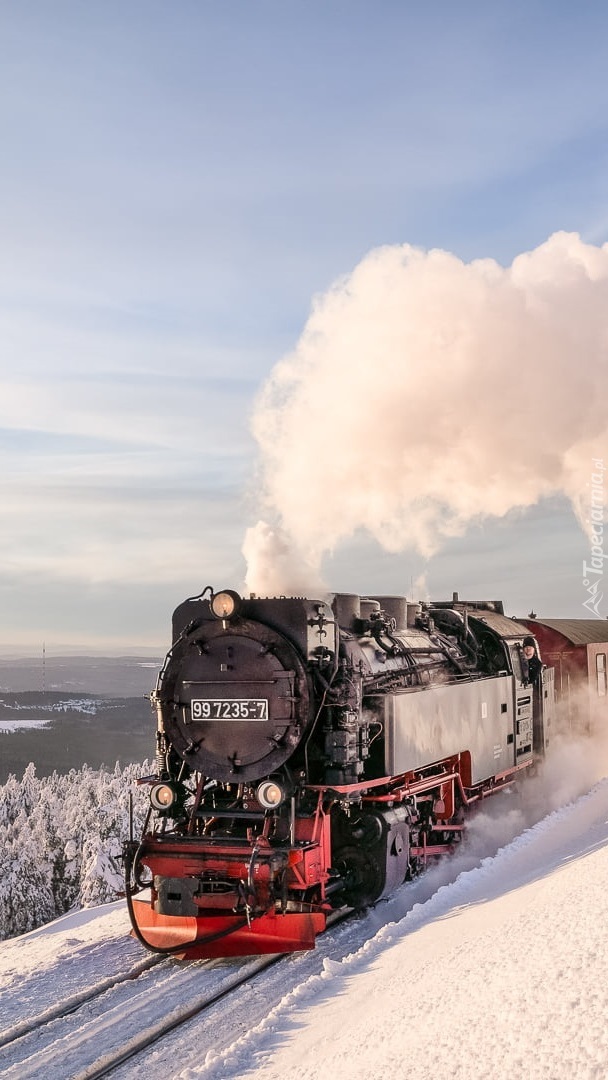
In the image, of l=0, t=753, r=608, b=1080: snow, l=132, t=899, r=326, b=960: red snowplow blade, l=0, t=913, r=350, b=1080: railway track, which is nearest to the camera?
l=0, t=753, r=608, b=1080: snow

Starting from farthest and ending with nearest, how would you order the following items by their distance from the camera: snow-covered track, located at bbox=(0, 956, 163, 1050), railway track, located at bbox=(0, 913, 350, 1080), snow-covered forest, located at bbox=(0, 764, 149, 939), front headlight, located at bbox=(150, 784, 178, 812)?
snow-covered forest, located at bbox=(0, 764, 149, 939) → front headlight, located at bbox=(150, 784, 178, 812) → snow-covered track, located at bbox=(0, 956, 163, 1050) → railway track, located at bbox=(0, 913, 350, 1080)

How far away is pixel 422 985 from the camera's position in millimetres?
6223

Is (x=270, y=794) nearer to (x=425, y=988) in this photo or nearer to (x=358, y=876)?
(x=358, y=876)

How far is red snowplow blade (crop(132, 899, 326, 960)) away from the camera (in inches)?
311

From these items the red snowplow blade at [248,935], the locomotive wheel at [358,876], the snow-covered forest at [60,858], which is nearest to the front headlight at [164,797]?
the red snowplow blade at [248,935]

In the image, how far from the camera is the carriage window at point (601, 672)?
18422mm

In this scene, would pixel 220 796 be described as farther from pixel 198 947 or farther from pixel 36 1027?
pixel 36 1027

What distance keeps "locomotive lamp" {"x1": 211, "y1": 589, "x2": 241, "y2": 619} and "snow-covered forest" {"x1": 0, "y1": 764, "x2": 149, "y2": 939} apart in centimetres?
2187

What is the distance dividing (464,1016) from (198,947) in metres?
3.30

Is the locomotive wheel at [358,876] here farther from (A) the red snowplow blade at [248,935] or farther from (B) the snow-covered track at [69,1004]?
(B) the snow-covered track at [69,1004]

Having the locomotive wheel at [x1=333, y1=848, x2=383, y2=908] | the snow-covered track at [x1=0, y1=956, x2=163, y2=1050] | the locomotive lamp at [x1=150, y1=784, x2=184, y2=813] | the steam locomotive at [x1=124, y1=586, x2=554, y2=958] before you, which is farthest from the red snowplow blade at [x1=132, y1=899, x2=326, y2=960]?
the locomotive lamp at [x1=150, y1=784, x2=184, y2=813]

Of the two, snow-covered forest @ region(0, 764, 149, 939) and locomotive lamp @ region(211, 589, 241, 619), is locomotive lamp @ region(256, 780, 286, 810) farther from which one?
snow-covered forest @ region(0, 764, 149, 939)

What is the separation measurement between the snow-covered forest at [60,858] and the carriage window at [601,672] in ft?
55.7

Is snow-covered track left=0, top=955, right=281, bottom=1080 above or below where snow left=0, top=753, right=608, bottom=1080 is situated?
below
